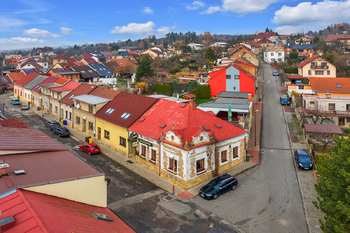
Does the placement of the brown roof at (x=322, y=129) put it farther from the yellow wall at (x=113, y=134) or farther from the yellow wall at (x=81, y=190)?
the yellow wall at (x=81, y=190)

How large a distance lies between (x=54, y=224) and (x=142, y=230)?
8919 mm

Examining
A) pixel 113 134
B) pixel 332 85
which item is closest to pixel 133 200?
pixel 113 134

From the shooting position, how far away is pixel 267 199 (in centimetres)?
2108

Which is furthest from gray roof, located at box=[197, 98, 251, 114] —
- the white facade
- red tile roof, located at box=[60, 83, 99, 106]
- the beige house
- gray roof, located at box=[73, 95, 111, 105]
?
the white facade

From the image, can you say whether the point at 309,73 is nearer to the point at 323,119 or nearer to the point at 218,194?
the point at 323,119

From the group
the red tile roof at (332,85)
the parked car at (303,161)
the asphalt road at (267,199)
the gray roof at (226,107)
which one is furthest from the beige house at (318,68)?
the parked car at (303,161)

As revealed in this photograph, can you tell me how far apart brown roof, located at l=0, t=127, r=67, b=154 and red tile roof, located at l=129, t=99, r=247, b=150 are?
9.70m

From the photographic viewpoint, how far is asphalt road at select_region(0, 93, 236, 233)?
56.7 ft

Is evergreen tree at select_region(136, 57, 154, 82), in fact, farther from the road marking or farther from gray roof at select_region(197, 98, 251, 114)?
the road marking

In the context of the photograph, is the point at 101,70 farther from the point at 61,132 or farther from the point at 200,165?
the point at 200,165

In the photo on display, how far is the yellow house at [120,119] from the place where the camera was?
98.1 ft

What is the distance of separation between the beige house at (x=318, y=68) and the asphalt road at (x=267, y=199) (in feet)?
161

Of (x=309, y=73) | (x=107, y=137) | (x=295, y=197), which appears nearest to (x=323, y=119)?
(x=295, y=197)

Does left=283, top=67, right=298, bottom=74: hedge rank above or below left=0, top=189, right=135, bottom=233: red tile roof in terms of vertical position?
above
